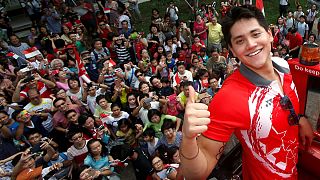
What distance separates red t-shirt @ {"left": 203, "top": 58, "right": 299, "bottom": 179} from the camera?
1851 mm

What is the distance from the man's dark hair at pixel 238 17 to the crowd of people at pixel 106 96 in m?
0.86

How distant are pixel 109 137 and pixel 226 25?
395cm

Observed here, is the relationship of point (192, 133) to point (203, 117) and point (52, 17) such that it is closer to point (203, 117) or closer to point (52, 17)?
point (203, 117)

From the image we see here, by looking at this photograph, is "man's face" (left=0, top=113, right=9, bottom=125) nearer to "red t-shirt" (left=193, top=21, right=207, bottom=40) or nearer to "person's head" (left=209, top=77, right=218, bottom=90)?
"person's head" (left=209, top=77, right=218, bottom=90)

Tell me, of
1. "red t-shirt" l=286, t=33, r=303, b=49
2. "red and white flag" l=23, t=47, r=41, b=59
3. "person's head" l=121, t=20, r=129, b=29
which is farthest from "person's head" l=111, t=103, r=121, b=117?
"red t-shirt" l=286, t=33, r=303, b=49

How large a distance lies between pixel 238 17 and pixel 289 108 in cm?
66

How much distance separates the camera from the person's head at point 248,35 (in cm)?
188

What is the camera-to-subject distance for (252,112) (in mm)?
1871

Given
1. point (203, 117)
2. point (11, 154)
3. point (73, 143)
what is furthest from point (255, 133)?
point (11, 154)

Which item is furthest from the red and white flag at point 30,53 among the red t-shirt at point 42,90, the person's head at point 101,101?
the person's head at point 101,101

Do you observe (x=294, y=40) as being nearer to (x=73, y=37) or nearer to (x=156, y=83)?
(x=156, y=83)

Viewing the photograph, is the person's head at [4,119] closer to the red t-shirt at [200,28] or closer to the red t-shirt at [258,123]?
the red t-shirt at [258,123]

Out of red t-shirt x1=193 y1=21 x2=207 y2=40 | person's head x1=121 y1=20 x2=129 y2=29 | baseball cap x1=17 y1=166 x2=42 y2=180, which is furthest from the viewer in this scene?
red t-shirt x1=193 y1=21 x2=207 y2=40

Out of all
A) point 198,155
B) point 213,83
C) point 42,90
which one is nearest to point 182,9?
point 213,83
